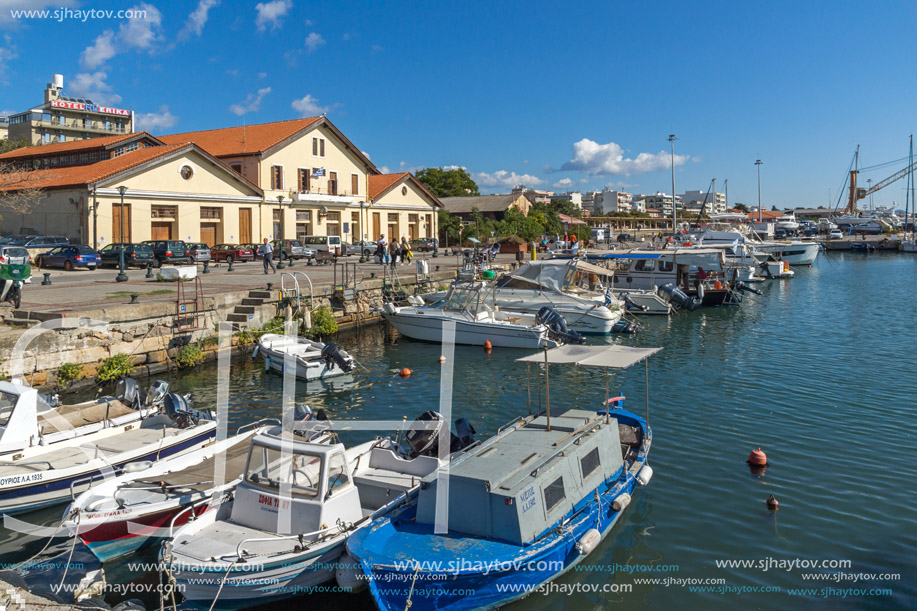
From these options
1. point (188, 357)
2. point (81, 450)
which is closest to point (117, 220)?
point (188, 357)

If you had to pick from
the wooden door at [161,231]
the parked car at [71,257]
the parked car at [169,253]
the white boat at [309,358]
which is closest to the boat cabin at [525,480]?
the white boat at [309,358]

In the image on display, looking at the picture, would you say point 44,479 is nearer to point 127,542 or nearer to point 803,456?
point 127,542

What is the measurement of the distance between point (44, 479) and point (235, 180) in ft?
119

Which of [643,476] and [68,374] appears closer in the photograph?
[643,476]

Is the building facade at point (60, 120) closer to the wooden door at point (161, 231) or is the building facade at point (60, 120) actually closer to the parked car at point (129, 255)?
the wooden door at point (161, 231)

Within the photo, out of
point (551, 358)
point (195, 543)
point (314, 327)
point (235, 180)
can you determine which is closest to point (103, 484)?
point (195, 543)

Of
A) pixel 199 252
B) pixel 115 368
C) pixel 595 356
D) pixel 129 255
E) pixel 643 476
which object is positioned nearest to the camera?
pixel 643 476

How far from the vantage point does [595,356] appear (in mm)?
11938

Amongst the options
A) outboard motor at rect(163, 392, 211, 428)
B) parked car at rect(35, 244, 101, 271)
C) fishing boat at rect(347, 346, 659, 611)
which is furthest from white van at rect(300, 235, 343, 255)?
fishing boat at rect(347, 346, 659, 611)

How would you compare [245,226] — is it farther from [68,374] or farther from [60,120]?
[60,120]

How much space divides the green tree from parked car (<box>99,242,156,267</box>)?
55855 mm

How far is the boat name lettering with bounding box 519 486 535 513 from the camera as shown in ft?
26.3

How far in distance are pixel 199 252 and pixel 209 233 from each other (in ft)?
24.3

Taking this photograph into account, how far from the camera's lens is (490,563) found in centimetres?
754
